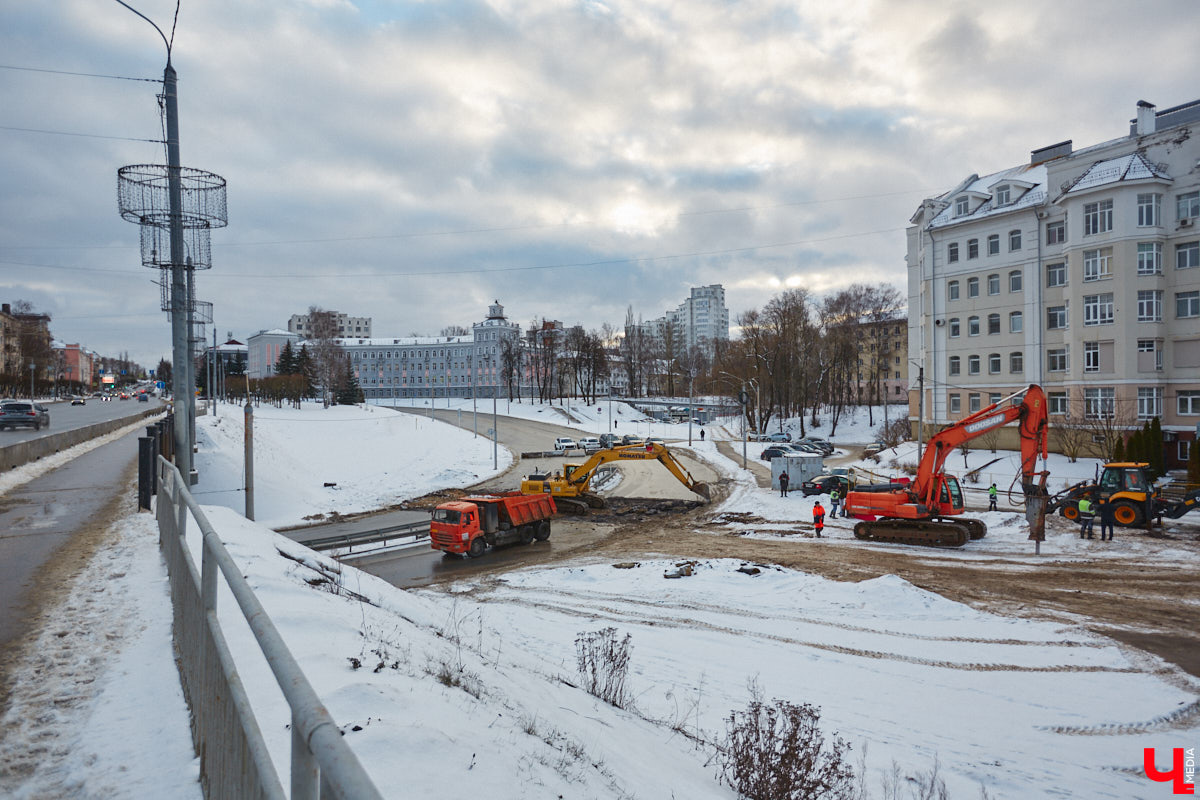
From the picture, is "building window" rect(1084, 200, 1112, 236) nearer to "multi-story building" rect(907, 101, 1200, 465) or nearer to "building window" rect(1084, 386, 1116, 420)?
"multi-story building" rect(907, 101, 1200, 465)

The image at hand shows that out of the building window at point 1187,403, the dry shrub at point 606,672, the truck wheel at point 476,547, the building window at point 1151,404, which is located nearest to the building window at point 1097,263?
the building window at point 1151,404

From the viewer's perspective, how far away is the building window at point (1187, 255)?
3591cm

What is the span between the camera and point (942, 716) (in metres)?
9.73

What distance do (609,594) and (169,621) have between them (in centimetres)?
1159

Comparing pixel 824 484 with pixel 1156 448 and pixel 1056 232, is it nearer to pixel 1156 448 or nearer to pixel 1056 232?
pixel 1156 448

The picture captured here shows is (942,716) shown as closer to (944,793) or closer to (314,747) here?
(944,793)

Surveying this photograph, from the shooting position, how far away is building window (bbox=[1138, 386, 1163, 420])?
3647 cm

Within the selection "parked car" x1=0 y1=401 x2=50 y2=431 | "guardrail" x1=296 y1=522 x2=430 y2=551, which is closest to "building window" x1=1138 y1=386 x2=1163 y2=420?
"guardrail" x1=296 y1=522 x2=430 y2=551

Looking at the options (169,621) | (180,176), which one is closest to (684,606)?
(169,621)

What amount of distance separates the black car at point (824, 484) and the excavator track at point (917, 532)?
19.7 feet

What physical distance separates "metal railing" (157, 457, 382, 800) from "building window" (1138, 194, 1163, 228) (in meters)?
46.5

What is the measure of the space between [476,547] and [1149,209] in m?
39.9

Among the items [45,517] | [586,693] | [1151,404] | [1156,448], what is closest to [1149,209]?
[1151,404]

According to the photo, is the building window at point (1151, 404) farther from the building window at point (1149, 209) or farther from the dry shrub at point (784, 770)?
the dry shrub at point (784, 770)
